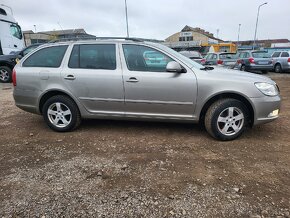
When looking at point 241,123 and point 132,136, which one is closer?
point 241,123

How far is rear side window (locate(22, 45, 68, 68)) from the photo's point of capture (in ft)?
15.4

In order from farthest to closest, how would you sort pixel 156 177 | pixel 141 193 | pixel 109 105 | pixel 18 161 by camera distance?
pixel 109 105
pixel 18 161
pixel 156 177
pixel 141 193

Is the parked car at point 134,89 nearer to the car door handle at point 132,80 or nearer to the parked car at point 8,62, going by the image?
the car door handle at point 132,80

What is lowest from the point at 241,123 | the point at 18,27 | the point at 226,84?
the point at 241,123

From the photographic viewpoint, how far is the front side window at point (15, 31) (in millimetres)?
14352

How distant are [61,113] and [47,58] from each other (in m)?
1.04

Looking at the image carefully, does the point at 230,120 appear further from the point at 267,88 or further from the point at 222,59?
the point at 222,59

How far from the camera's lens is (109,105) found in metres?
4.51

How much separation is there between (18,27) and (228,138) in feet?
48.6

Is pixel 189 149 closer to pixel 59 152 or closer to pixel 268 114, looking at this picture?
pixel 268 114

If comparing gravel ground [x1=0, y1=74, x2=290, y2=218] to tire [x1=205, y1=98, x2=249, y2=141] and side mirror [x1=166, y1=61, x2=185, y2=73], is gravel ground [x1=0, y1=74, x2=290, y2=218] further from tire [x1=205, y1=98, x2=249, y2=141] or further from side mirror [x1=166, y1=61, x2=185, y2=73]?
side mirror [x1=166, y1=61, x2=185, y2=73]

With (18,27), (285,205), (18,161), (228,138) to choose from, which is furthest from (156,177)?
(18,27)

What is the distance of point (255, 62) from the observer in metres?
15.9

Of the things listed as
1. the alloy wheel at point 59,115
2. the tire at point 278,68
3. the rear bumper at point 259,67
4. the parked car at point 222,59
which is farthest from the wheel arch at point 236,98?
the tire at point 278,68
